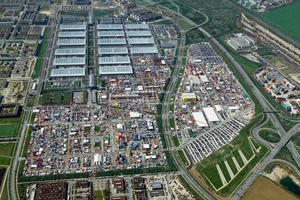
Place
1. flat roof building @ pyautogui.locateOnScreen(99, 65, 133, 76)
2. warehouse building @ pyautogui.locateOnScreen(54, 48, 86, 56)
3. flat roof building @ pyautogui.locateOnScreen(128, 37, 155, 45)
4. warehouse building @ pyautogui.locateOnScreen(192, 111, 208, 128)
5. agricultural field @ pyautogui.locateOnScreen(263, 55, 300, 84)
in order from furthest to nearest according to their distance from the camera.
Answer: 1. flat roof building @ pyautogui.locateOnScreen(128, 37, 155, 45)
2. warehouse building @ pyautogui.locateOnScreen(54, 48, 86, 56)
3. agricultural field @ pyautogui.locateOnScreen(263, 55, 300, 84)
4. flat roof building @ pyautogui.locateOnScreen(99, 65, 133, 76)
5. warehouse building @ pyautogui.locateOnScreen(192, 111, 208, 128)

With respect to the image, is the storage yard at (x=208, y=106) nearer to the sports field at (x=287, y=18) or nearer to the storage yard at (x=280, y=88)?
the storage yard at (x=280, y=88)

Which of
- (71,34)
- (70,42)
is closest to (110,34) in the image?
(71,34)

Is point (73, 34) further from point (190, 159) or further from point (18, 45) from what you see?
point (190, 159)

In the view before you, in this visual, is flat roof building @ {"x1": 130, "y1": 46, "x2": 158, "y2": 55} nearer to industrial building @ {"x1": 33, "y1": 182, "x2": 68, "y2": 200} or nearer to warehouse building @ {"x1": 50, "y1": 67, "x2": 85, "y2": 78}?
warehouse building @ {"x1": 50, "y1": 67, "x2": 85, "y2": 78}

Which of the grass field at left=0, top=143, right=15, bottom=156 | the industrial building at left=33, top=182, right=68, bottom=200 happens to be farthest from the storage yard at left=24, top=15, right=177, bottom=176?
the grass field at left=0, top=143, right=15, bottom=156

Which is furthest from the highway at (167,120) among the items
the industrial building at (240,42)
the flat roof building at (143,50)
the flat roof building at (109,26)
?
the flat roof building at (109,26)

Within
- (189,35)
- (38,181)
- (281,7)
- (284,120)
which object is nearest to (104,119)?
(38,181)

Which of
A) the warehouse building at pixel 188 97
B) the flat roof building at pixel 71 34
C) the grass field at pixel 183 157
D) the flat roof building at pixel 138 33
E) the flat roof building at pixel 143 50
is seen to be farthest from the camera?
the flat roof building at pixel 138 33
